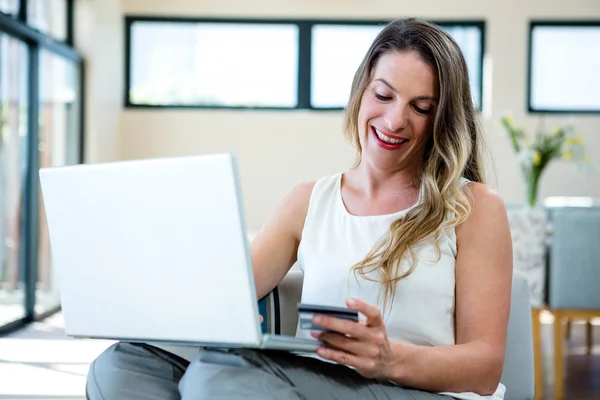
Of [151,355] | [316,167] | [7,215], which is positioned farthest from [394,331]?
[316,167]

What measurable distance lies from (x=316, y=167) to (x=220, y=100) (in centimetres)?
95

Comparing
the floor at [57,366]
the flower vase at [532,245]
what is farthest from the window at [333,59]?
the flower vase at [532,245]

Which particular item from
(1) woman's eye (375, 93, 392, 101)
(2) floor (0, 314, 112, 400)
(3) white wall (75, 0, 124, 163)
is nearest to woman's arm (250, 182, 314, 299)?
(1) woman's eye (375, 93, 392, 101)

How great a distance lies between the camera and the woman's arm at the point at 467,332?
3.52ft

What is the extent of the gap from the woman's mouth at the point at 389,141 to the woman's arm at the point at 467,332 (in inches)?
6.0

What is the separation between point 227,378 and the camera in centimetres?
110

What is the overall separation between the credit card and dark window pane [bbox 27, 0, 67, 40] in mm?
4233

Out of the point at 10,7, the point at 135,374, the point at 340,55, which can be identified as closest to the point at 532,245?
the point at 135,374

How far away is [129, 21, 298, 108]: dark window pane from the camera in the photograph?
6590 mm

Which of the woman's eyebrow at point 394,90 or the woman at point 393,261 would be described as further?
the woman's eyebrow at point 394,90

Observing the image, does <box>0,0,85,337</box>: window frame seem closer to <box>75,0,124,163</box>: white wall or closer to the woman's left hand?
<box>75,0,124,163</box>: white wall

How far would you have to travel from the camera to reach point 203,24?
6.58m

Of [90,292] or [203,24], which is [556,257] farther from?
[203,24]

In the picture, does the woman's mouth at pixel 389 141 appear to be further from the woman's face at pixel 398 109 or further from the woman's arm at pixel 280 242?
the woman's arm at pixel 280 242
